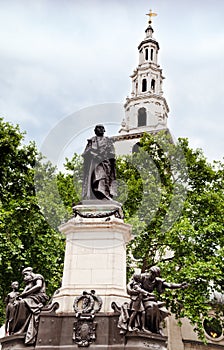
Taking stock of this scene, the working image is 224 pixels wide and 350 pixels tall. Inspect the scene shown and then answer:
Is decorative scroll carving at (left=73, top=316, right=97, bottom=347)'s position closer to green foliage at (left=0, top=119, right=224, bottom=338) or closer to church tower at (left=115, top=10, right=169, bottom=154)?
green foliage at (left=0, top=119, right=224, bottom=338)

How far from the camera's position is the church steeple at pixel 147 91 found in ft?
162

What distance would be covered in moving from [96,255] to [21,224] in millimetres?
9716

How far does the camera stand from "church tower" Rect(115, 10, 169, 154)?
161 ft

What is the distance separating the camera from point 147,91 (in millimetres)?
51562

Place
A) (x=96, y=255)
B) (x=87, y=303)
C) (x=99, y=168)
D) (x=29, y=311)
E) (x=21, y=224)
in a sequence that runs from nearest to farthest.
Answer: (x=29, y=311)
(x=87, y=303)
(x=96, y=255)
(x=99, y=168)
(x=21, y=224)

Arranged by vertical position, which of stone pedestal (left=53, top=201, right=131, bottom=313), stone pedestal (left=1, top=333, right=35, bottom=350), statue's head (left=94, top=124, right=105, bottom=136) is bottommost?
stone pedestal (left=1, top=333, right=35, bottom=350)

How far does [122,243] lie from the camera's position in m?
10.1

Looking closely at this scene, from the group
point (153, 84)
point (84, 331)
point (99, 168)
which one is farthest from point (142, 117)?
point (84, 331)

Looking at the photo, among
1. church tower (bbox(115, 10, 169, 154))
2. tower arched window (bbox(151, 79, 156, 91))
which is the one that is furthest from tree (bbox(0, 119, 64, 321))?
tower arched window (bbox(151, 79, 156, 91))

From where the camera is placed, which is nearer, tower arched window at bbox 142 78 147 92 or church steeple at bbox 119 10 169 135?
church steeple at bbox 119 10 169 135

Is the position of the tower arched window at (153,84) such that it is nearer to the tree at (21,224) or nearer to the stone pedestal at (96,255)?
the tree at (21,224)

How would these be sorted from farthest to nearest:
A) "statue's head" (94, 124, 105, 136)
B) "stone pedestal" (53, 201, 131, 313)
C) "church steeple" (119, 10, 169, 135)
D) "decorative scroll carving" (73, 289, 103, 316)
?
1. "church steeple" (119, 10, 169, 135)
2. "statue's head" (94, 124, 105, 136)
3. "stone pedestal" (53, 201, 131, 313)
4. "decorative scroll carving" (73, 289, 103, 316)

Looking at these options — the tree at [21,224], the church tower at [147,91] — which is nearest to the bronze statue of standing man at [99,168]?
the tree at [21,224]

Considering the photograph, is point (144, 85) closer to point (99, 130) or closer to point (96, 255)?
point (99, 130)
